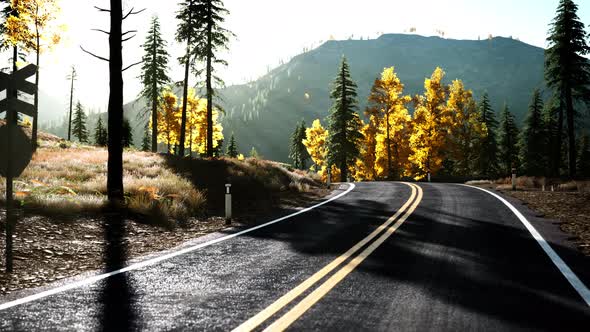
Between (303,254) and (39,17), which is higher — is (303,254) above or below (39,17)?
below

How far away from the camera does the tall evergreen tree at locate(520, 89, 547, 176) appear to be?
4869cm

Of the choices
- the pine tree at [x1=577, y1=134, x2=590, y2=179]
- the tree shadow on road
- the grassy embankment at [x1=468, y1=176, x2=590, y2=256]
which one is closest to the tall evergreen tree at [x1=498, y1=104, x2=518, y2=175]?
the pine tree at [x1=577, y1=134, x2=590, y2=179]

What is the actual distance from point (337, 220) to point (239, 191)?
6.36m

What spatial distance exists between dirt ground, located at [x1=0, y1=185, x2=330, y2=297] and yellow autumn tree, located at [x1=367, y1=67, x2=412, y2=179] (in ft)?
107

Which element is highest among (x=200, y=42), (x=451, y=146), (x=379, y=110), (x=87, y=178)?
(x=200, y=42)

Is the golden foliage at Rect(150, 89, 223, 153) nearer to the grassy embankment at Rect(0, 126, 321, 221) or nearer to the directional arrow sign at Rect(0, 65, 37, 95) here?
the grassy embankment at Rect(0, 126, 321, 221)

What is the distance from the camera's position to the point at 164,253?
6.96 m

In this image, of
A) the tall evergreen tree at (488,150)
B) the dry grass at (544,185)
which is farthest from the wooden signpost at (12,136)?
the tall evergreen tree at (488,150)

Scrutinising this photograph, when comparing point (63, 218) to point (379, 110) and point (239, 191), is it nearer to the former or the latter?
point (239, 191)

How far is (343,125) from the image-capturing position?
137ft

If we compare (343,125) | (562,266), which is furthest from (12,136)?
(343,125)

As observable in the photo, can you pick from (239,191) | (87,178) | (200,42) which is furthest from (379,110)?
(87,178)

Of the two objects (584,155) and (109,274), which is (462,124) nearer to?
(584,155)

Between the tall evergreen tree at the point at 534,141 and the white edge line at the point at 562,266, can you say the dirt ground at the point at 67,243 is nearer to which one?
the white edge line at the point at 562,266
